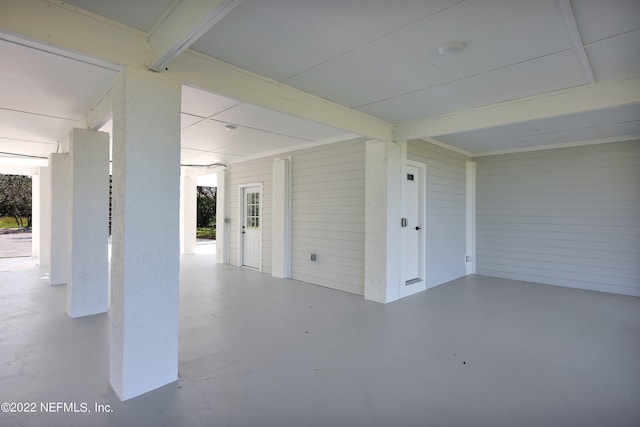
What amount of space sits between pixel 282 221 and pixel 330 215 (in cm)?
118

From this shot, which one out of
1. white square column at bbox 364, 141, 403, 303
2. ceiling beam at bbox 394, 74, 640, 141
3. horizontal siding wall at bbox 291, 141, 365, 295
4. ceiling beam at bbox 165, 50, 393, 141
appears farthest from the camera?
horizontal siding wall at bbox 291, 141, 365, 295

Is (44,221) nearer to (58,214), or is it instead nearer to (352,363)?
(58,214)

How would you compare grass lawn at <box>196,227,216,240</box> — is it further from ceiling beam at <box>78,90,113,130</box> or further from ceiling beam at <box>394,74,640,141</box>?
ceiling beam at <box>394,74,640,141</box>

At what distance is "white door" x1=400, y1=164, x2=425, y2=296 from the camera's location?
532cm

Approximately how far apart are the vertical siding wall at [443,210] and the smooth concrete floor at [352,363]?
3.80 ft

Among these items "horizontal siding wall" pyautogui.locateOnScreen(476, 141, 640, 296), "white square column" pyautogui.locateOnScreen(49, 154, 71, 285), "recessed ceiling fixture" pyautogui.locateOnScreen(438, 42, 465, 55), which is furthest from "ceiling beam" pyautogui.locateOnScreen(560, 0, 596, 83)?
"white square column" pyautogui.locateOnScreen(49, 154, 71, 285)

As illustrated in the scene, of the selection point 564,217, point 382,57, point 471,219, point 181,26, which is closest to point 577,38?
point 382,57

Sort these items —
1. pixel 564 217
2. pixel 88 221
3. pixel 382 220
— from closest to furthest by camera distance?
pixel 88 221
pixel 382 220
pixel 564 217

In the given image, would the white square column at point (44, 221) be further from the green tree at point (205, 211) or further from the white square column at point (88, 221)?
the green tree at point (205, 211)

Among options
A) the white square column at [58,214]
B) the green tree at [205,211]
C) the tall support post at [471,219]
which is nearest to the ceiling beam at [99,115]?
the white square column at [58,214]

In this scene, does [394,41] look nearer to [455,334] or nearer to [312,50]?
[312,50]

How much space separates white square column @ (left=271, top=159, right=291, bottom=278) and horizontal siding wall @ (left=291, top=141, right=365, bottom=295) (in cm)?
11

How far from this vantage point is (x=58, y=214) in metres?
5.83

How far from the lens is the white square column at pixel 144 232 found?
2.33 meters
